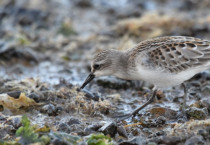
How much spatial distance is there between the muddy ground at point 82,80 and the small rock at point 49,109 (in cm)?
1

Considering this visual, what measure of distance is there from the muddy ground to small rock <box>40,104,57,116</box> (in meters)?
0.01

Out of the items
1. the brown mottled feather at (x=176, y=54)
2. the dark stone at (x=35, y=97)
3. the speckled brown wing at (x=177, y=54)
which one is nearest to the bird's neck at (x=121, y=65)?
the brown mottled feather at (x=176, y=54)

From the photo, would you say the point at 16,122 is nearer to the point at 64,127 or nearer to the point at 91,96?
the point at 64,127

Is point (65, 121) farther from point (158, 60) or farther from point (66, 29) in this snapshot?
point (66, 29)

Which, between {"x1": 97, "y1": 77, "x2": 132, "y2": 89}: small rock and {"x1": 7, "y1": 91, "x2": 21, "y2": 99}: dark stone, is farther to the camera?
{"x1": 97, "y1": 77, "x2": 132, "y2": 89}: small rock

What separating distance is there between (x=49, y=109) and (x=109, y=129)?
142cm

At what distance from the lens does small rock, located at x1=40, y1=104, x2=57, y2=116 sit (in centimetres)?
725

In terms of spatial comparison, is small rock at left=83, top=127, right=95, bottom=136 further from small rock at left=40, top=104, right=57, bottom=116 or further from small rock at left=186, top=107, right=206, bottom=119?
small rock at left=186, top=107, right=206, bottom=119

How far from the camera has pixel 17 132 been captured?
589cm

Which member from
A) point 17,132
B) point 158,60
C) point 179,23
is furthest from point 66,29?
point 17,132

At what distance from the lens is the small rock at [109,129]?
6305 mm

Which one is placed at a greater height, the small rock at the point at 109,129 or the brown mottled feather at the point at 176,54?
the brown mottled feather at the point at 176,54

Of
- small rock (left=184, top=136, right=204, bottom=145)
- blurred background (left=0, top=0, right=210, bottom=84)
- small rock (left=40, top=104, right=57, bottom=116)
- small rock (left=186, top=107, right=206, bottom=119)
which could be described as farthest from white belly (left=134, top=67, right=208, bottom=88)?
blurred background (left=0, top=0, right=210, bottom=84)

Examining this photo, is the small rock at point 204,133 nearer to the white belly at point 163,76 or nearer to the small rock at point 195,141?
the small rock at point 195,141
